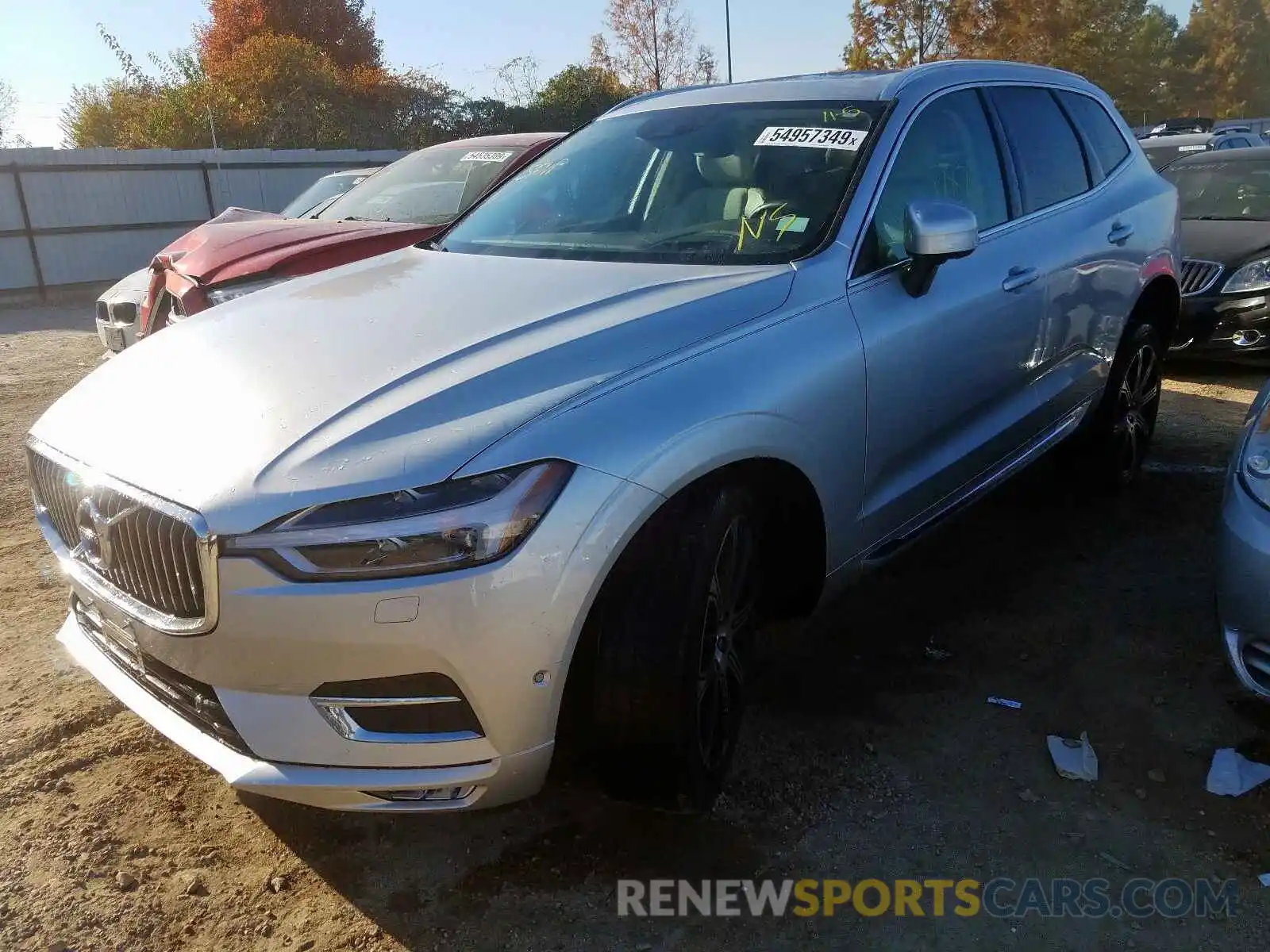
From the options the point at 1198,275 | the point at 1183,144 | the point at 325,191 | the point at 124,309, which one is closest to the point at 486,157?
the point at 325,191

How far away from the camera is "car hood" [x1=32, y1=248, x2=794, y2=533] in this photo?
204cm

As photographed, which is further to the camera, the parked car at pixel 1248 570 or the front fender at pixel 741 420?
the parked car at pixel 1248 570

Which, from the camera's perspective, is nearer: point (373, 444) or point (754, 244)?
point (373, 444)

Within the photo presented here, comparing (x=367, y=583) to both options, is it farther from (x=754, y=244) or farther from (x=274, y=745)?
(x=754, y=244)

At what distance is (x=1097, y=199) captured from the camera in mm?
4199

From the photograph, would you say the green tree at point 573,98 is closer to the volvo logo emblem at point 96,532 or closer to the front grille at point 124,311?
the front grille at point 124,311

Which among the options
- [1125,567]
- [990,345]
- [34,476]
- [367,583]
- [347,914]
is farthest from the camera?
[1125,567]

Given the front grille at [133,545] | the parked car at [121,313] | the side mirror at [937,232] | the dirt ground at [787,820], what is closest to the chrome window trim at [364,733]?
the front grille at [133,545]

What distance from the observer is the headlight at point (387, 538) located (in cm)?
196

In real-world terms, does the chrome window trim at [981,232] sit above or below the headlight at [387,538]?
above

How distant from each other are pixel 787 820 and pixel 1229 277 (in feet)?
18.9

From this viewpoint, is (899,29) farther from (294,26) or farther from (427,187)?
(427,187)

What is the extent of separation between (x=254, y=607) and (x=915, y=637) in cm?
231

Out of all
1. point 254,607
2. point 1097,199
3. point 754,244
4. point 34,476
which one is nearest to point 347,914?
point 254,607
